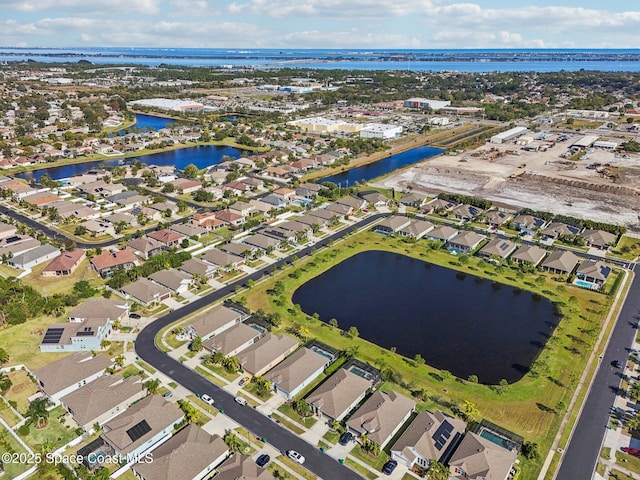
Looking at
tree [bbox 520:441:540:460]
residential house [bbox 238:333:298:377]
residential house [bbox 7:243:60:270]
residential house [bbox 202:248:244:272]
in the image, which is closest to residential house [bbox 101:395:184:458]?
residential house [bbox 238:333:298:377]

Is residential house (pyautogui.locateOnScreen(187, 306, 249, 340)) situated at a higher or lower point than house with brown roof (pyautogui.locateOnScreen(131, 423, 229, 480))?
higher

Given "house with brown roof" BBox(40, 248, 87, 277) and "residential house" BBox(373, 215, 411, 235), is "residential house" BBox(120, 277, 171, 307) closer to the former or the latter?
"house with brown roof" BBox(40, 248, 87, 277)

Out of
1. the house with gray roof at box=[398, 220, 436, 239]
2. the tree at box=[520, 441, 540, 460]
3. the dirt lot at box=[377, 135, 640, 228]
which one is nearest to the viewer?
the tree at box=[520, 441, 540, 460]

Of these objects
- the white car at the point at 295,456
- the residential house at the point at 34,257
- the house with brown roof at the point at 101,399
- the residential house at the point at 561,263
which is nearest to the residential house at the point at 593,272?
the residential house at the point at 561,263

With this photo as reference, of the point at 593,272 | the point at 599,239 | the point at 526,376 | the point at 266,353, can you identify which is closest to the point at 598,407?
the point at 526,376

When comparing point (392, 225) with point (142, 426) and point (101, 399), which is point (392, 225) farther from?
point (101, 399)
